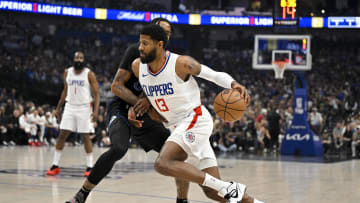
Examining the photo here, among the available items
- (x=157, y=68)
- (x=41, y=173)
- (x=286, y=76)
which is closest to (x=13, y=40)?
(x=286, y=76)

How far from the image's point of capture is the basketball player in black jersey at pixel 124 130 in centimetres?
494

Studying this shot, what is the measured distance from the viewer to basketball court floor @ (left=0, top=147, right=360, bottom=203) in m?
6.16

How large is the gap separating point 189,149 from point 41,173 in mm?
4861

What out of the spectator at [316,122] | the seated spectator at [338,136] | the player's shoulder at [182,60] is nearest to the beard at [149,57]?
the player's shoulder at [182,60]

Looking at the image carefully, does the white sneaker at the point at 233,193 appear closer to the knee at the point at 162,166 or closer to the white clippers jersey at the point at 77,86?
the knee at the point at 162,166

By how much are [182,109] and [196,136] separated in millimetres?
291

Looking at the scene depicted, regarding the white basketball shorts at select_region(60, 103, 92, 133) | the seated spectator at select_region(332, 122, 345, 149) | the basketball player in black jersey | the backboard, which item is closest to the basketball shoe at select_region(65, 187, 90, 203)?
the basketball player in black jersey

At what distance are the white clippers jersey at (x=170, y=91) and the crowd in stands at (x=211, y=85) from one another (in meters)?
12.1

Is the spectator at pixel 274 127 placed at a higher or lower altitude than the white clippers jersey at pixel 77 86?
lower

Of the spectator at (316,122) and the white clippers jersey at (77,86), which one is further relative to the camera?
the spectator at (316,122)

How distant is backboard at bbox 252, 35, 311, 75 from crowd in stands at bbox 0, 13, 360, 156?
6.23 ft

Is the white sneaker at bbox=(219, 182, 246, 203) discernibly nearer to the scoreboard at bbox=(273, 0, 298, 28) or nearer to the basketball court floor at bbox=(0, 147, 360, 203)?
the basketball court floor at bbox=(0, 147, 360, 203)

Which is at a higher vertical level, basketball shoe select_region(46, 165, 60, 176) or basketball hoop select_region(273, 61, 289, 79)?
basketball hoop select_region(273, 61, 289, 79)

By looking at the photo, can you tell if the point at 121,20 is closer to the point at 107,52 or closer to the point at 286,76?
the point at 107,52
